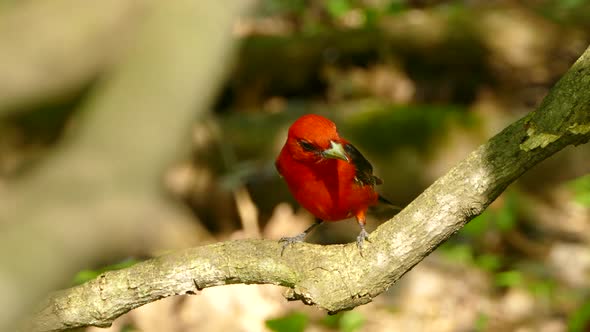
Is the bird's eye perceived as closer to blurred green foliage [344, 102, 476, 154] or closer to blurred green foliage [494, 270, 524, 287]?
blurred green foliage [494, 270, 524, 287]

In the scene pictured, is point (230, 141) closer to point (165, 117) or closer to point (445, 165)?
point (445, 165)

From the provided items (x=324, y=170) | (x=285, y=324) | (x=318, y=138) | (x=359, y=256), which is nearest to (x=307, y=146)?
(x=318, y=138)

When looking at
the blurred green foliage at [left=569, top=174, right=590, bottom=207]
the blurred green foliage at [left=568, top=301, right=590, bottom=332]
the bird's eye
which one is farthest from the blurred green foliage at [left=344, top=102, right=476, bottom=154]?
the bird's eye

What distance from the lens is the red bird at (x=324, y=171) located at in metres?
3.37

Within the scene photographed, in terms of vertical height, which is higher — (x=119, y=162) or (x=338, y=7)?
(x=338, y=7)

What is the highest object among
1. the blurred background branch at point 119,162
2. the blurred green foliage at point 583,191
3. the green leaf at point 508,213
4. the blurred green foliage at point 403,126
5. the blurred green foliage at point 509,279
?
the blurred green foliage at point 403,126

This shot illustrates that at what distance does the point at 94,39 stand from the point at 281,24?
17.5ft

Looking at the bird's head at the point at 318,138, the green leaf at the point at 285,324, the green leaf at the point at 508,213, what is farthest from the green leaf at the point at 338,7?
the bird's head at the point at 318,138

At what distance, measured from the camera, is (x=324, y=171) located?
366 centimetres

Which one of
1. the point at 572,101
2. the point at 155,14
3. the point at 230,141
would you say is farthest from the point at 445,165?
the point at 155,14

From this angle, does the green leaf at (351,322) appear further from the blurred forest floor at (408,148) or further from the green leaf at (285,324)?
the green leaf at (285,324)

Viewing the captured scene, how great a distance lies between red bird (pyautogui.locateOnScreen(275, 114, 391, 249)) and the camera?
11.0ft

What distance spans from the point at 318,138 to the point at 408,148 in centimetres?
417

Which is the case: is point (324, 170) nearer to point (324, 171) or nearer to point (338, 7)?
point (324, 171)
